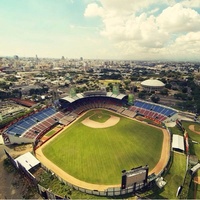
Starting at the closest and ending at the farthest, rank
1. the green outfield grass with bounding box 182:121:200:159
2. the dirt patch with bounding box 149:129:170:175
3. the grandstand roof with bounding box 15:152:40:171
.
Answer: the grandstand roof with bounding box 15:152:40:171, the dirt patch with bounding box 149:129:170:175, the green outfield grass with bounding box 182:121:200:159

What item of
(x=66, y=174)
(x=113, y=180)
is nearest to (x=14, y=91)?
(x=66, y=174)

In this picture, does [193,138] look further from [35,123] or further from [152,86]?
[152,86]

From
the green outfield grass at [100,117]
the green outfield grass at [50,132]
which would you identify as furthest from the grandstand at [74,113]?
the green outfield grass at [100,117]

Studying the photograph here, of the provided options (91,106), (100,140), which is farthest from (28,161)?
(91,106)

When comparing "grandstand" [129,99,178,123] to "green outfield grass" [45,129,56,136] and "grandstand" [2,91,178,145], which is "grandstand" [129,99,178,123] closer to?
"grandstand" [2,91,178,145]

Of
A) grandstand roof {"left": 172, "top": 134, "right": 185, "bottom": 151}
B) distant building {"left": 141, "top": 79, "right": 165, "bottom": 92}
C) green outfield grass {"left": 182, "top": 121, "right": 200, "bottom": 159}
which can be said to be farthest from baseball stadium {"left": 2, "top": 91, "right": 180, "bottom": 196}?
distant building {"left": 141, "top": 79, "right": 165, "bottom": 92}

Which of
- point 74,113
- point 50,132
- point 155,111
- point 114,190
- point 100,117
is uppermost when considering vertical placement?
point 155,111
